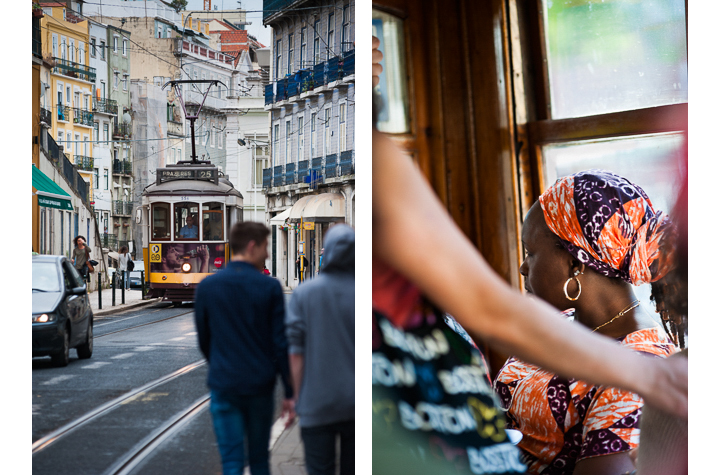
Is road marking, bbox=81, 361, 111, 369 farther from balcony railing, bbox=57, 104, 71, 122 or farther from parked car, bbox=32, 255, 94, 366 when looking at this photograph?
balcony railing, bbox=57, 104, 71, 122

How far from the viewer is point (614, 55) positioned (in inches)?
85.7

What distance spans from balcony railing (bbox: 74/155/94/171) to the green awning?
11 centimetres

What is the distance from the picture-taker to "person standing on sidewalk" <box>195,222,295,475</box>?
6.66ft

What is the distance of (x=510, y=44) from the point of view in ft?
7.42

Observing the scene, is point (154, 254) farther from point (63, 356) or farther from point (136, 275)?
point (63, 356)

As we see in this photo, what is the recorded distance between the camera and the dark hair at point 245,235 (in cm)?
215

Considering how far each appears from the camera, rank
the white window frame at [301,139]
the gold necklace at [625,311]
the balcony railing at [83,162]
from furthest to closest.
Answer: the white window frame at [301,139], the balcony railing at [83,162], the gold necklace at [625,311]

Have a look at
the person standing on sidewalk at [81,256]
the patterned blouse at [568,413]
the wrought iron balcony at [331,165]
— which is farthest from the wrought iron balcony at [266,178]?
the patterned blouse at [568,413]

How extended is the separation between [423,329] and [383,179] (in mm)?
546

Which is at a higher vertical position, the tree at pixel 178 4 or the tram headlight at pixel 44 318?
the tree at pixel 178 4

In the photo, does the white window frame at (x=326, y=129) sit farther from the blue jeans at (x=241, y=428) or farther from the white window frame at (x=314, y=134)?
the blue jeans at (x=241, y=428)

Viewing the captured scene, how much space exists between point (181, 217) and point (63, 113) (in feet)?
1.81

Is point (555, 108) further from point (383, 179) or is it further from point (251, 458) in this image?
point (251, 458)

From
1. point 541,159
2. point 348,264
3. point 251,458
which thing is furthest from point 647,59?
point 251,458
